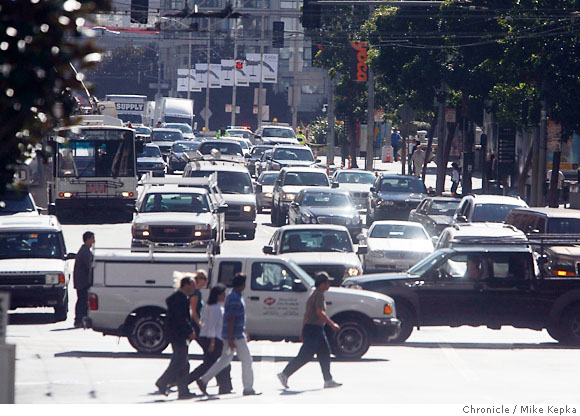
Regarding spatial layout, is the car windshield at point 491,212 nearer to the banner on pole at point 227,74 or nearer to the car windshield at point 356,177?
the car windshield at point 356,177

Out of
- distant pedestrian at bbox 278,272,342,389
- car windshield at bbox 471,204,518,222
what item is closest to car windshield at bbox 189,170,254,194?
car windshield at bbox 471,204,518,222

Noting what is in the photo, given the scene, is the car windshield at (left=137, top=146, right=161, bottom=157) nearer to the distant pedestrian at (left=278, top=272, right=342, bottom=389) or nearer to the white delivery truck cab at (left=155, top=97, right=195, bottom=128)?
the white delivery truck cab at (left=155, top=97, right=195, bottom=128)

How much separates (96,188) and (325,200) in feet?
25.8

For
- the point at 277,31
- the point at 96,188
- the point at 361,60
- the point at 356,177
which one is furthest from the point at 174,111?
the point at 96,188

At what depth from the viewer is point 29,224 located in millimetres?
21656

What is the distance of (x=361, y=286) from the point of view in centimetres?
1889

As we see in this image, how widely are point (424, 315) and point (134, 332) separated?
499 cm

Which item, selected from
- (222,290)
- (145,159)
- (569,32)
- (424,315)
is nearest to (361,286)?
(424,315)

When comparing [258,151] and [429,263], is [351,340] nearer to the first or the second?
[429,263]

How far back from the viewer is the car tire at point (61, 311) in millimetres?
20633

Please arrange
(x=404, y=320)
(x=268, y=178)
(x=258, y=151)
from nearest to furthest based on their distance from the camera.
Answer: (x=404, y=320) < (x=268, y=178) < (x=258, y=151)

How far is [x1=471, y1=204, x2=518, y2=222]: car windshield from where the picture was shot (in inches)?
Answer: 1112

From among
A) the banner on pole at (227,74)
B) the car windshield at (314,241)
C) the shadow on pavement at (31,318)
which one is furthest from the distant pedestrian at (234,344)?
the banner on pole at (227,74)

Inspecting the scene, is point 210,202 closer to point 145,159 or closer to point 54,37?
point 54,37
